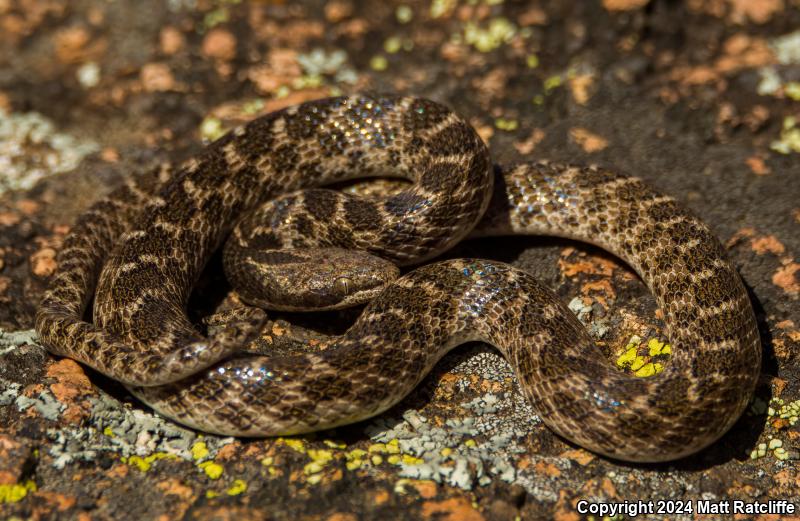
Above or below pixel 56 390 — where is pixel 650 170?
below

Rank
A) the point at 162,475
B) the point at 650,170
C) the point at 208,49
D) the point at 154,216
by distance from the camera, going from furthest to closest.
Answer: the point at 208,49, the point at 650,170, the point at 154,216, the point at 162,475

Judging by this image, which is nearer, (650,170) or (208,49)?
(650,170)

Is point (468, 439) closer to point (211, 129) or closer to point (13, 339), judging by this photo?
point (13, 339)

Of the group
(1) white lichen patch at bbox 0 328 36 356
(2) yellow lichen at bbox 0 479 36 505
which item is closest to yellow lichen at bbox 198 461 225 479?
(2) yellow lichen at bbox 0 479 36 505

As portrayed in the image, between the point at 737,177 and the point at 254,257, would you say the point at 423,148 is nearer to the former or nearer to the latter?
the point at 254,257

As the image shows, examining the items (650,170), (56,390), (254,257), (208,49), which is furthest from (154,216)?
(650,170)

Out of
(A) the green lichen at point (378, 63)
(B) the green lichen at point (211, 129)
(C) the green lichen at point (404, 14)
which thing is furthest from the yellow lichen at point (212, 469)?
(C) the green lichen at point (404, 14)

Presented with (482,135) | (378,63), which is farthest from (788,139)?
(378,63)
